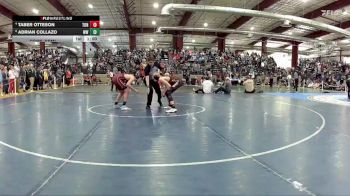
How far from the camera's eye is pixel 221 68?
3284cm

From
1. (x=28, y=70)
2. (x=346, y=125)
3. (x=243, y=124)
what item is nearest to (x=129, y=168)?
(x=243, y=124)

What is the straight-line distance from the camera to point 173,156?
5121mm

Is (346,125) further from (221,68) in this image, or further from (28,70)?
(221,68)

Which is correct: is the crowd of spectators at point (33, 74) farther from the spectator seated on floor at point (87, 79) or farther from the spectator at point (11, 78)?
the spectator seated on floor at point (87, 79)

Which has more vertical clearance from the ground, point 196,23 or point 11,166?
point 196,23

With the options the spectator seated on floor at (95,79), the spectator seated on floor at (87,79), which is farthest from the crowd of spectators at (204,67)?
the spectator seated on floor at (95,79)

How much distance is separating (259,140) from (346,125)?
3.21 metres
